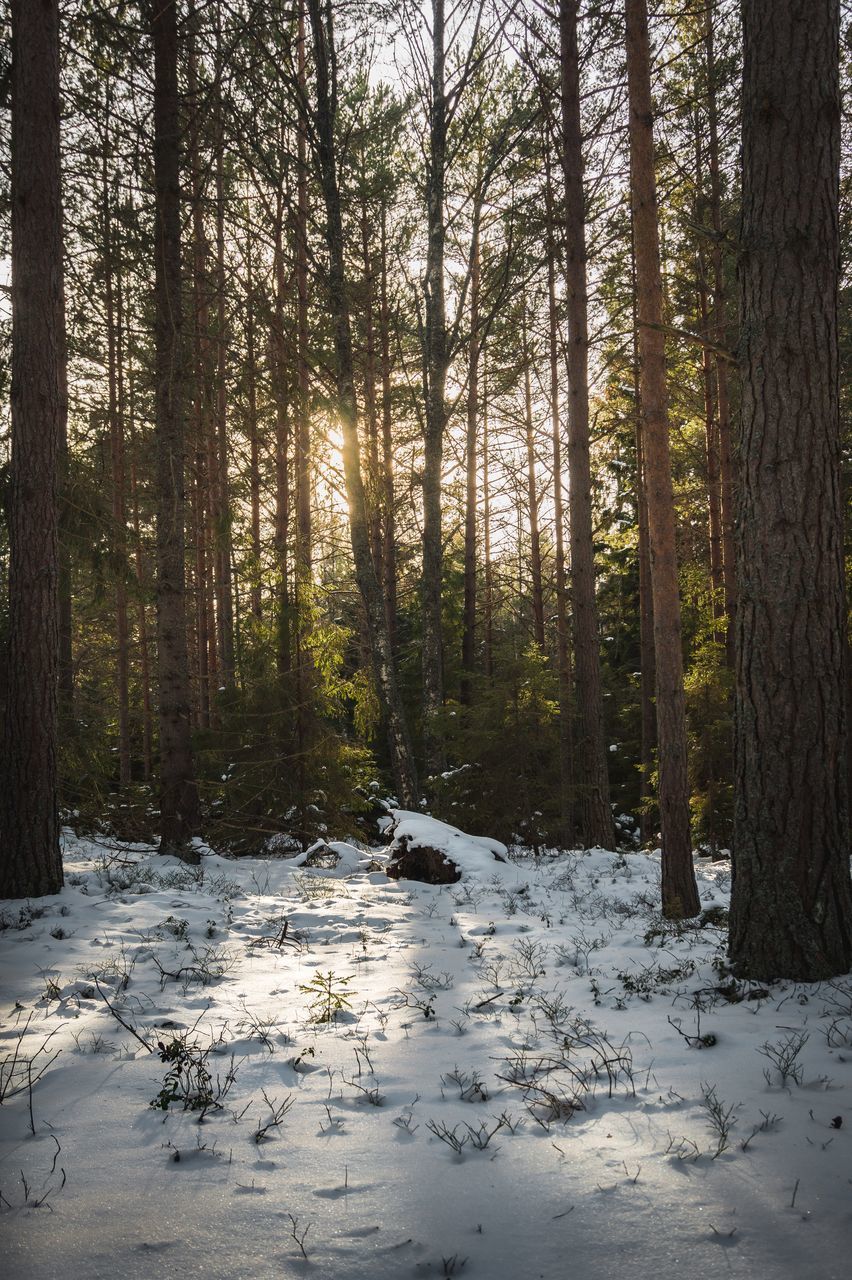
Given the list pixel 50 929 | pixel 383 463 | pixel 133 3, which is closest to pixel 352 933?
pixel 50 929

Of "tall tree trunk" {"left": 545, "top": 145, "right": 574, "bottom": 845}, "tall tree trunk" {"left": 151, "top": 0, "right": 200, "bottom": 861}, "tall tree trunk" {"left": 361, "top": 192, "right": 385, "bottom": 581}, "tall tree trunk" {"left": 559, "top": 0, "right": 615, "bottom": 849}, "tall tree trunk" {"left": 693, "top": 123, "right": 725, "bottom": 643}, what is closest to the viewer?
"tall tree trunk" {"left": 151, "top": 0, "right": 200, "bottom": 861}

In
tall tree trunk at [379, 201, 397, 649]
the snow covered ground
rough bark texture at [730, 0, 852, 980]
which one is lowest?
the snow covered ground

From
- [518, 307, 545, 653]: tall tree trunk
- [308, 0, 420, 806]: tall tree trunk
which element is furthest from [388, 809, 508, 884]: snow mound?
[518, 307, 545, 653]: tall tree trunk

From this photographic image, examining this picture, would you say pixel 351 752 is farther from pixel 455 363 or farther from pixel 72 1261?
pixel 455 363

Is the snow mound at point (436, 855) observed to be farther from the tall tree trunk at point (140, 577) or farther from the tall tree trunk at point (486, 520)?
the tall tree trunk at point (486, 520)

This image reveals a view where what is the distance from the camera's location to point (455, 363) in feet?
58.9

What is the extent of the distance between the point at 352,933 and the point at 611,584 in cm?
1818

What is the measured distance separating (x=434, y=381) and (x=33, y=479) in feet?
26.5

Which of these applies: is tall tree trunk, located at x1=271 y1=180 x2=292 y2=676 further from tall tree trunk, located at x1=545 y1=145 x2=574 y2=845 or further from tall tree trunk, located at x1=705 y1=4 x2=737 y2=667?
tall tree trunk, located at x1=705 y1=4 x2=737 y2=667

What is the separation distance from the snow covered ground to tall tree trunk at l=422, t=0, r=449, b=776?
26.9 ft

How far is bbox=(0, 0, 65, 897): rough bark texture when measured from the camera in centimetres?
653

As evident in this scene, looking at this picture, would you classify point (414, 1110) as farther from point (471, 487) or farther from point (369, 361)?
point (369, 361)

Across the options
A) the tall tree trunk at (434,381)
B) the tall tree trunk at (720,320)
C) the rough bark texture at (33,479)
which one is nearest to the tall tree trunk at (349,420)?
the tall tree trunk at (434,381)

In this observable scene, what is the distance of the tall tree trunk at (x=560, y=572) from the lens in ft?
40.3
